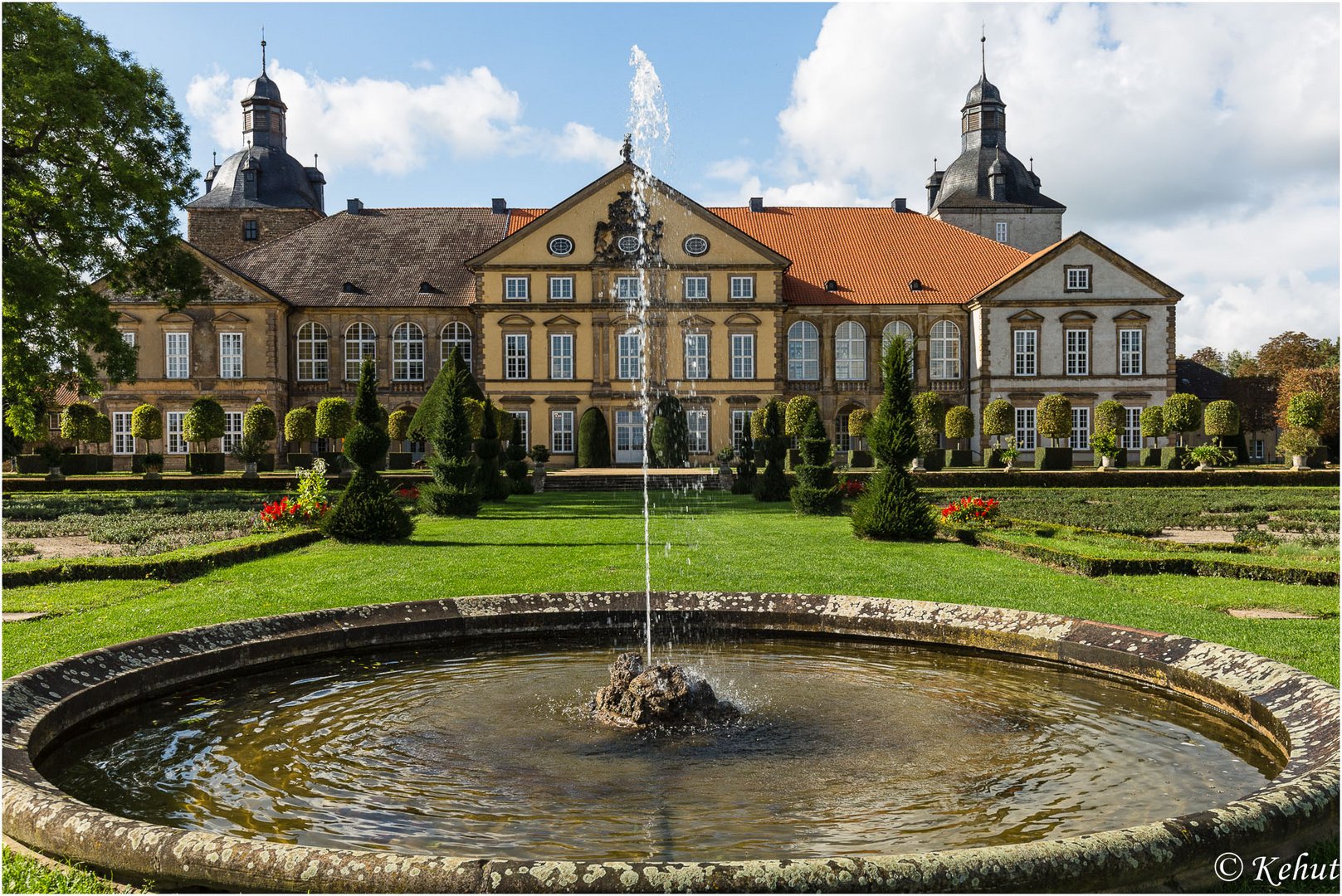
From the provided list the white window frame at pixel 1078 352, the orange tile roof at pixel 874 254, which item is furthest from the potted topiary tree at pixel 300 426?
the white window frame at pixel 1078 352

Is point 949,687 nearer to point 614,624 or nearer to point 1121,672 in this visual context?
point 1121,672

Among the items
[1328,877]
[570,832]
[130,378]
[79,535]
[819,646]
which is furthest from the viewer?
[130,378]

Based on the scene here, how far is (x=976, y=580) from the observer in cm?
1166

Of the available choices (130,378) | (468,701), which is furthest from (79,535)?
(468,701)

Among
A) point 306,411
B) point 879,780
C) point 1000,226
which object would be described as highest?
point 1000,226

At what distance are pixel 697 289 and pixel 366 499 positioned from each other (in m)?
28.4

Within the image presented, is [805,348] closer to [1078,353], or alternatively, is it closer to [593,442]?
[593,442]

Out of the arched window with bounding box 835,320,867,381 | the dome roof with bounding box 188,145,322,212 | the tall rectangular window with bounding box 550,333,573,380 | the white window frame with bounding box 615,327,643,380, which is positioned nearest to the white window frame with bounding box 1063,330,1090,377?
the arched window with bounding box 835,320,867,381

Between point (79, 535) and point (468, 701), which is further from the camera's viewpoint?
point (79, 535)

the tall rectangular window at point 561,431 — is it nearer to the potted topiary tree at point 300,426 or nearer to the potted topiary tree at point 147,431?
the potted topiary tree at point 300,426

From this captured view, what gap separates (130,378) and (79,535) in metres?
10.8

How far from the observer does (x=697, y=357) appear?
43531 mm

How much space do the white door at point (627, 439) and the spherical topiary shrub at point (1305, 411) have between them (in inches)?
803

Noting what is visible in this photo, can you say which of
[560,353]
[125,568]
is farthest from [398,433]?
[125,568]
